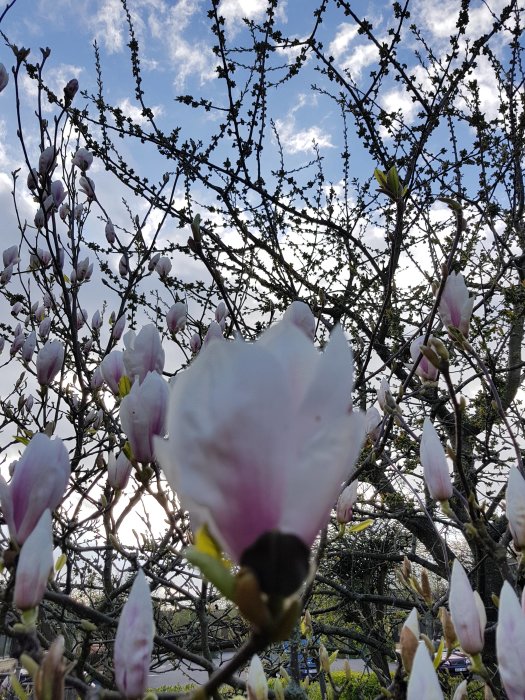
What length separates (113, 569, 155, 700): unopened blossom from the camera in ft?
1.93

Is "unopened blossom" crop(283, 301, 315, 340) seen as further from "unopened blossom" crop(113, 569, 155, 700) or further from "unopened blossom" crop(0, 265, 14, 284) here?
"unopened blossom" crop(0, 265, 14, 284)

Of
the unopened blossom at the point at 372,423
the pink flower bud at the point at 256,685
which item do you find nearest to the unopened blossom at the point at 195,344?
the unopened blossom at the point at 372,423

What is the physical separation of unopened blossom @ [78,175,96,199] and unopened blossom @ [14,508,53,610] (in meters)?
3.31

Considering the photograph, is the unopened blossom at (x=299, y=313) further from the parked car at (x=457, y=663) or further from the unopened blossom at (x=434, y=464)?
the parked car at (x=457, y=663)

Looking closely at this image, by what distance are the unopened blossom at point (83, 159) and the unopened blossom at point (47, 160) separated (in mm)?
772

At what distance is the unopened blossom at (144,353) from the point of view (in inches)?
48.6

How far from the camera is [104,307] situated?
17.0 ft

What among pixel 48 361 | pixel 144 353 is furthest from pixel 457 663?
pixel 144 353

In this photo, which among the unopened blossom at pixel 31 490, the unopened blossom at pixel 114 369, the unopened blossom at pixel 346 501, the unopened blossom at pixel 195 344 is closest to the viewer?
the unopened blossom at pixel 31 490

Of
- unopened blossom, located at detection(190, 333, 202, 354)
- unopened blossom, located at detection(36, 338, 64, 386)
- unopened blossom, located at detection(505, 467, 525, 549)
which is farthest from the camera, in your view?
unopened blossom, located at detection(190, 333, 202, 354)

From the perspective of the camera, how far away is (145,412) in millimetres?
985

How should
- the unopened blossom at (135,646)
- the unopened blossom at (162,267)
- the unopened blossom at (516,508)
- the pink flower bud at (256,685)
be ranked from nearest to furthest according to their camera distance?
1. the unopened blossom at (135,646)
2. the pink flower bud at (256,685)
3. the unopened blossom at (516,508)
4. the unopened blossom at (162,267)

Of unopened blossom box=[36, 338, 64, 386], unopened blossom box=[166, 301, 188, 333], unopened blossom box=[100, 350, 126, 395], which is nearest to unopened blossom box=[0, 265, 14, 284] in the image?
unopened blossom box=[166, 301, 188, 333]

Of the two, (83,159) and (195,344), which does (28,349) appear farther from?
(83,159)
